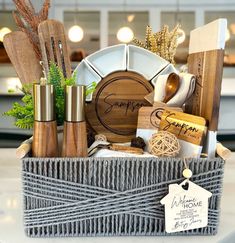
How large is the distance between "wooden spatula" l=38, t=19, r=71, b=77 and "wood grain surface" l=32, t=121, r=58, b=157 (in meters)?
0.20

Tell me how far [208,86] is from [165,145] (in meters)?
0.13

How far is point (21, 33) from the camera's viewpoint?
79 cm

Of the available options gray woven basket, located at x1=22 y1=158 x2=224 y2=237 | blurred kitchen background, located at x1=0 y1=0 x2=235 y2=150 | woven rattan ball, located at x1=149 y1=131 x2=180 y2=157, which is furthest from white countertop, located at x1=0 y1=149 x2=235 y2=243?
blurred kitchen background, located at x1=0 y1=0 x2=235 y2=150

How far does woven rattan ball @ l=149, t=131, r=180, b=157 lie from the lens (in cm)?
62

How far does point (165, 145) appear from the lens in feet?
2.03

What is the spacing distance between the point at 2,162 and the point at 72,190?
57cm

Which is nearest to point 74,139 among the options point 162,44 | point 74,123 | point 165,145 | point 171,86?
point 74,123

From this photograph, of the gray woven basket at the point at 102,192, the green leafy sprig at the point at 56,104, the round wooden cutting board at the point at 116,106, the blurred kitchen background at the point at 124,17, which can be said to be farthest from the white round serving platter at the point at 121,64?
the blurred kitchen background at the point at 124,17

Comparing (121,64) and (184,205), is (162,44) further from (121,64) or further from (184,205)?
(184,205)

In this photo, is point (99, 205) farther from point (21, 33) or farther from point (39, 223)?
point (21, 33)

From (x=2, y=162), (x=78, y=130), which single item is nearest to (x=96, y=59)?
(x=78, y=130)

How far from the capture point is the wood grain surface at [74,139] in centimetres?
60

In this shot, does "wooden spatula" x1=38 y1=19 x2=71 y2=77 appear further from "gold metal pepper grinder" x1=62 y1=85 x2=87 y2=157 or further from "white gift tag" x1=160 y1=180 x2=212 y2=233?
"white gift tag" x1=160 y1=180 x2=212 y2=233

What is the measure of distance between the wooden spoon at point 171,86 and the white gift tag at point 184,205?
207 millimetres
